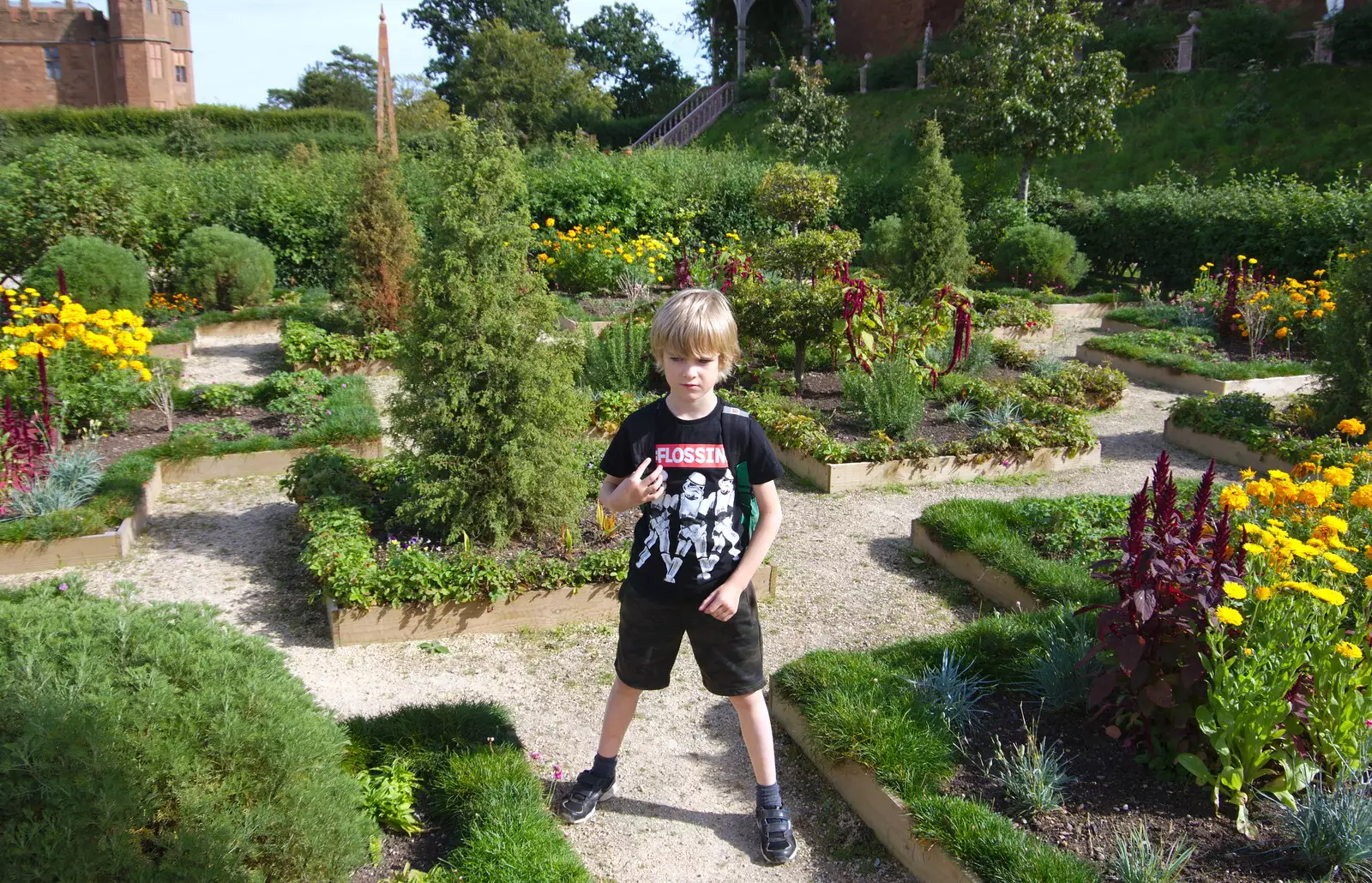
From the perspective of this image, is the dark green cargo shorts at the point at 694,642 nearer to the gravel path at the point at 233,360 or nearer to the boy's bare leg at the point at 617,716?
the boy's bare leg at the point at 617,716

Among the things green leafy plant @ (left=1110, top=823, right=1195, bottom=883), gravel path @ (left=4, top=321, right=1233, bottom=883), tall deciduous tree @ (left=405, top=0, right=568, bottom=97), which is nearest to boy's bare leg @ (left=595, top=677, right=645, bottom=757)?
gravel path @ (left=4, top=321, right=1233, bottom=883)

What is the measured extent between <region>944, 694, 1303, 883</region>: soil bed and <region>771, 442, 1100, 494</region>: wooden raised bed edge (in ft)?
11.2

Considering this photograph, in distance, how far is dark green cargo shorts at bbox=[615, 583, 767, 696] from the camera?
2924 mm

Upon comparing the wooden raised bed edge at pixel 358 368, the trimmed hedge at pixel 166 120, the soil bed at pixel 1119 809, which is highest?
the trimmed hedge at pixel 166 120

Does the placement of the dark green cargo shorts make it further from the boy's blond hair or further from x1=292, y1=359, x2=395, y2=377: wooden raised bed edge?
x1=292, y1=359, x2=395, y2=377: wooden raised bed edge

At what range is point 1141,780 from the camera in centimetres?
312

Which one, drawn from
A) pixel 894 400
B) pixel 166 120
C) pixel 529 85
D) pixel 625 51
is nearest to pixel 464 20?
pixel 625 51

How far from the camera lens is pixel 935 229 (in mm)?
12523

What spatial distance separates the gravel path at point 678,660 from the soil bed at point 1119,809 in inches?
18.7

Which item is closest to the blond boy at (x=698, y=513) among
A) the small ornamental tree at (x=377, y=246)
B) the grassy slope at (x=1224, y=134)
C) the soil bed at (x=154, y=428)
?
the soil bed at (x=154, y=428)

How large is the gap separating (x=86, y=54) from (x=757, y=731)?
67931 mm

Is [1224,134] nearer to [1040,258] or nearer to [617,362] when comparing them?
[1040,258]

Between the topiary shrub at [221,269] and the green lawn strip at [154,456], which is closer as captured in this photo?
the green lawn strip at [154,456]

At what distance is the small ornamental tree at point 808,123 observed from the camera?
2323 cm
